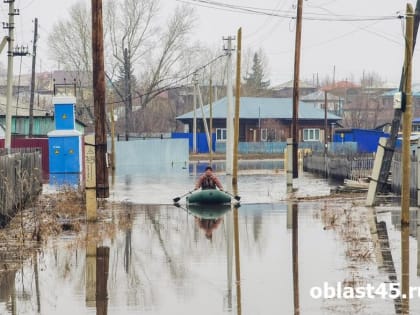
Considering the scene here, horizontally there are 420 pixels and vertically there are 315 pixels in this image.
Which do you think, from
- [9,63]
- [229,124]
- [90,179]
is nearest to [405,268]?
[90,179]

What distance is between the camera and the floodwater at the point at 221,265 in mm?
12016

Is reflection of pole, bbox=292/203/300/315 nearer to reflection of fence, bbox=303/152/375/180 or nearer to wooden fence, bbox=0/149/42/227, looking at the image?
wooden fence, bbox=0/149/42/227

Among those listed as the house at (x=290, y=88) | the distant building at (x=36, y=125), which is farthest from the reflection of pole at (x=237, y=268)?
the house at (x=290, y=88)

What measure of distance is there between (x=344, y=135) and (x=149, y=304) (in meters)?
75.2

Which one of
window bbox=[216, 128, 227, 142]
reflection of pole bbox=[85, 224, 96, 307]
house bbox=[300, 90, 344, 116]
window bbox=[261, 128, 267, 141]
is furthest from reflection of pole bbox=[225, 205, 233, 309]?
house bbox=[300, 90, 344, 116]

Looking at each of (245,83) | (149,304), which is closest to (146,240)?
(149,304)

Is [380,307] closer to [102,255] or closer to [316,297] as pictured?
[316,297]

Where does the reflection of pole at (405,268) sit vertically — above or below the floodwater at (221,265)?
above

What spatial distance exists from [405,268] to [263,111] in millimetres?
82173

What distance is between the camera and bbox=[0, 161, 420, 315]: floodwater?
12.0 m

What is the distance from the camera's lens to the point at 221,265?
50.8 ft

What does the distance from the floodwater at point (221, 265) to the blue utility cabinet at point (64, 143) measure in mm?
24971

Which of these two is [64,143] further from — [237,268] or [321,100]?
[321,100]

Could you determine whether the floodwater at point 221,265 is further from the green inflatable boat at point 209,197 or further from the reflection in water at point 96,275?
the green inflatable boat at point 209,197
